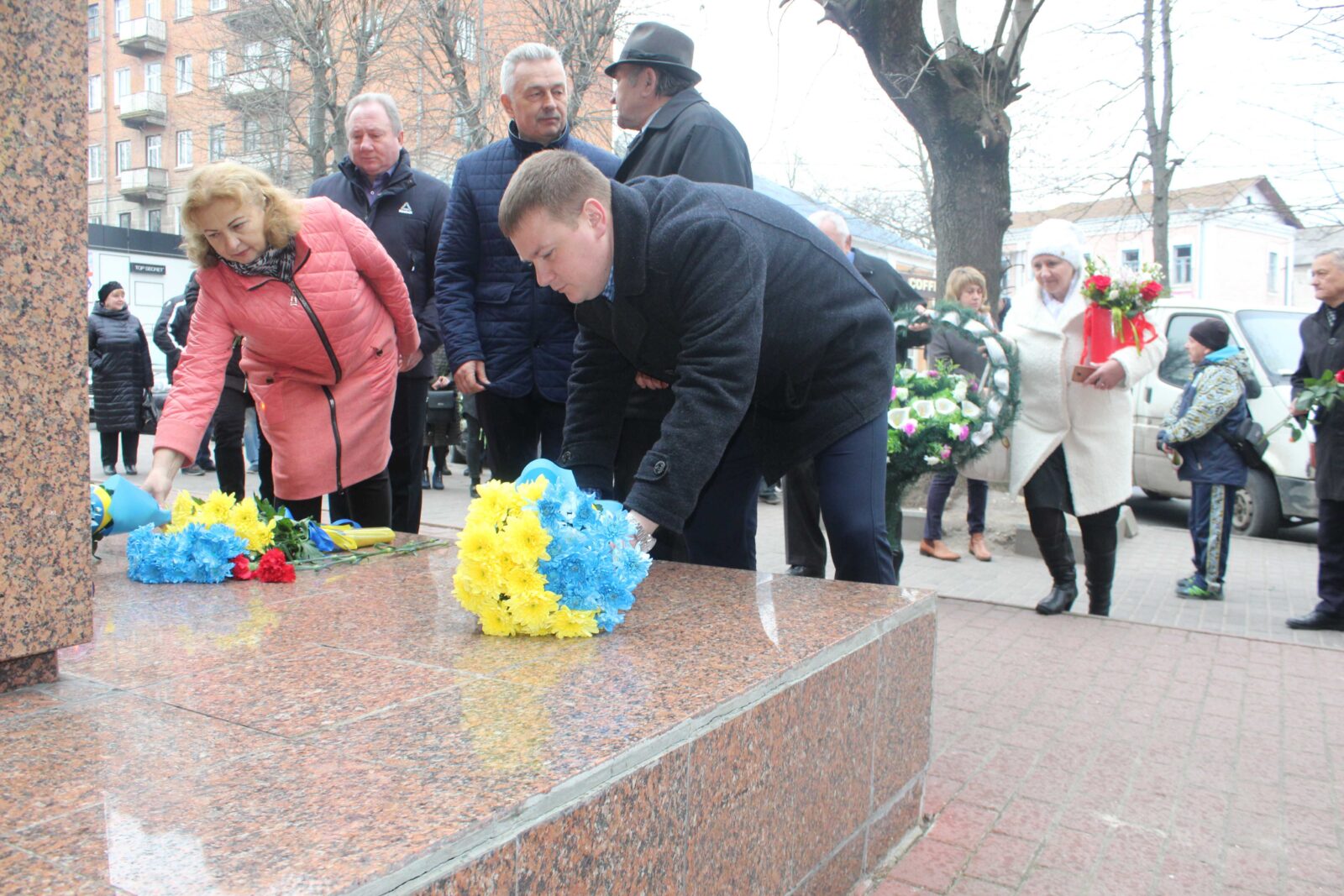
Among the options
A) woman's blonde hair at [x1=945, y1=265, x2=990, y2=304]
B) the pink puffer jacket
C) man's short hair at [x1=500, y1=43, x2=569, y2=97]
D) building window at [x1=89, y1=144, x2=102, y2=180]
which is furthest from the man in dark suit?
building window at [x1=89, y1=144, x2=102, y2=180]

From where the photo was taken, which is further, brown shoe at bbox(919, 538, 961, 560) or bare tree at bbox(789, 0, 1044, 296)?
bare tree at bbox(789, 0, 1044, 296)

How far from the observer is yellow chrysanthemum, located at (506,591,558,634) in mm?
2312

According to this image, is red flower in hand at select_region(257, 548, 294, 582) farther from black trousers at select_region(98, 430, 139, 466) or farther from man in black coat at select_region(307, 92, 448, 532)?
black trousers at select_region(98, 430, 139, 466)

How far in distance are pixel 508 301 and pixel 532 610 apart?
1.99 meters

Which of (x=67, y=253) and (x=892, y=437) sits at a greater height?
(x=67, y=253)

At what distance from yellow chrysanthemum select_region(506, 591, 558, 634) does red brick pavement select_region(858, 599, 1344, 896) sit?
97 cm

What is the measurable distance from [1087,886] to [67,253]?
8.50 ft

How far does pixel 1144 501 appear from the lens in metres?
11.1

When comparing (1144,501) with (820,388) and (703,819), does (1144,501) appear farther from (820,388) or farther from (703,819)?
(703,819)

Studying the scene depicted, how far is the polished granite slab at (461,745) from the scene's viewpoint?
4.41 feet

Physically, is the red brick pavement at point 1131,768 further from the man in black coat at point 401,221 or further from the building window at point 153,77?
the building window at point 153,77

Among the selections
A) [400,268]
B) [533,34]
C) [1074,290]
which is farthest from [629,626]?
[533,34]

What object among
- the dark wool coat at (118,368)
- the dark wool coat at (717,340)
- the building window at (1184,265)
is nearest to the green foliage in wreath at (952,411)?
the dark wool coat at (717,340)

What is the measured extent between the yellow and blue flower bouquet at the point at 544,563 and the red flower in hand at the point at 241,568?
1055 millimetres
